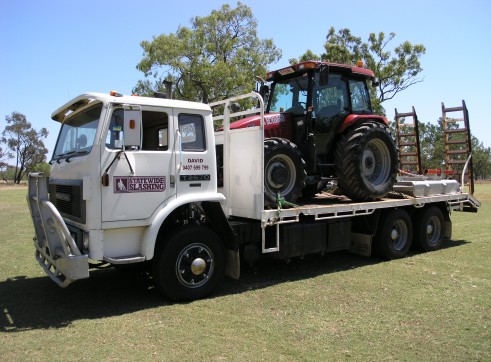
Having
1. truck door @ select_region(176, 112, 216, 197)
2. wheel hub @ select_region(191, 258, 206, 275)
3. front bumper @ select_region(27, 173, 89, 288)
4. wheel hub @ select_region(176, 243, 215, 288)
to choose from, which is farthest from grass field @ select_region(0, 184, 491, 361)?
truck door @ select_region(176, 112, 216, 197)

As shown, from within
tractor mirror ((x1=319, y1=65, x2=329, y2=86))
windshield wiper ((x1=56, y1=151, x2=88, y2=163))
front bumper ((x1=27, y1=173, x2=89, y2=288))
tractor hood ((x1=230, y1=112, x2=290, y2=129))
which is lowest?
front bumper ((x1=27, y1=173, x2=89, y2=288))

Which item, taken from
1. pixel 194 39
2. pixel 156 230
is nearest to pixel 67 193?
pixel 156 230

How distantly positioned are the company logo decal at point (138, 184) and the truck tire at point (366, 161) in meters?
3.68

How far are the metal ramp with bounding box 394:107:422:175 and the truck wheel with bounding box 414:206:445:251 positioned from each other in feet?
5.99

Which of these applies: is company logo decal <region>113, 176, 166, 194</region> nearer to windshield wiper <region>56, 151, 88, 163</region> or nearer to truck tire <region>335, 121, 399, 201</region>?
windshield wiper <region>56, 151, 88, 163</region>

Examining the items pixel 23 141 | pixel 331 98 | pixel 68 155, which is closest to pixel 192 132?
pixel 68 155

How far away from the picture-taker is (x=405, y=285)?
6582 mm

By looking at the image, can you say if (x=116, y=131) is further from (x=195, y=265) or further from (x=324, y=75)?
(x=324, y=75)

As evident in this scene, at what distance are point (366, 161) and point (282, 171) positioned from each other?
211cm

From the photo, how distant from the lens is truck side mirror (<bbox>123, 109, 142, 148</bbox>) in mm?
5055

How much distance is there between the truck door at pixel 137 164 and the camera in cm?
519

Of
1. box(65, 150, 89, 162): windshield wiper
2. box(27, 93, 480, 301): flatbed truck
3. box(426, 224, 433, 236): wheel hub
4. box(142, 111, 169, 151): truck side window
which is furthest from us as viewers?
box(426, 224, 433, 236): wheel hub

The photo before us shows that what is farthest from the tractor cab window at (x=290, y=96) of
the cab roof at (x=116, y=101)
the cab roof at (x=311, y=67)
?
the cab roof at (x=116, y=101)

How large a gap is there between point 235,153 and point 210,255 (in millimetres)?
1689
